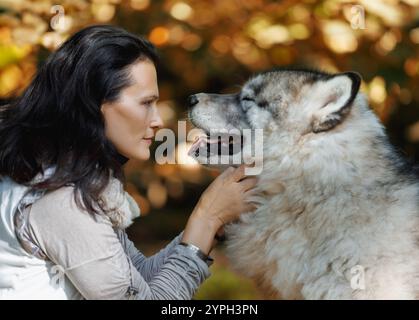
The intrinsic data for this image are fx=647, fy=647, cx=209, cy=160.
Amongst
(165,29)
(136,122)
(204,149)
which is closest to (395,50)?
(165,29)

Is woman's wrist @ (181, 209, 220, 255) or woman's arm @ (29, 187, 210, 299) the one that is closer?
woman's arm @ (29, 187, 210, 299)

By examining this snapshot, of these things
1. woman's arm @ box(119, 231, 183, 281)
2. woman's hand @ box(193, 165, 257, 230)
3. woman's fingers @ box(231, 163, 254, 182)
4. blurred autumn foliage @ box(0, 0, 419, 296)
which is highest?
blurred autumn foliage @ box(0, 0, 419, 296)

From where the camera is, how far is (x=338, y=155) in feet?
9.04

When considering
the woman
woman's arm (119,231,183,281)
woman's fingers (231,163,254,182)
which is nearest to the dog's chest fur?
woman's fingers (231,163,254,182)

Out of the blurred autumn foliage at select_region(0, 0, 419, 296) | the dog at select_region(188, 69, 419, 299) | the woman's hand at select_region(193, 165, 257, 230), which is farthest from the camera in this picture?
the blurred autumn foliage at select_region(0, 0, 419, 296)

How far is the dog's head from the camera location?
278 centimetres

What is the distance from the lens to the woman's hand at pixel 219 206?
8.90ft

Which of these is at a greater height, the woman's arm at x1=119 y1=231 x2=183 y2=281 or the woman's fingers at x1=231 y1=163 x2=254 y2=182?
the woman's fingers at x1=231 y1=163 x2=254 y2=182

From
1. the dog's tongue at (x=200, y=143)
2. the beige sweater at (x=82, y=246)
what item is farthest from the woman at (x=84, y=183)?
the dog's tongue at (x=200, y=143)

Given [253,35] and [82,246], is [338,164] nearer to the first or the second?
[82,246]

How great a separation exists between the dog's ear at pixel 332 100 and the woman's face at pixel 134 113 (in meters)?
0.70

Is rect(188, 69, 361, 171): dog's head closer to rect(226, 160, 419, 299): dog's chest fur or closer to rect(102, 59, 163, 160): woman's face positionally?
rect(226, 160, 419, 299): dog's chest fur

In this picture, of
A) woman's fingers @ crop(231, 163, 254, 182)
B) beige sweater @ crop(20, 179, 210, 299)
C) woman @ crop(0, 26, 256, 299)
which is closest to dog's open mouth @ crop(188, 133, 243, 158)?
woman's fingers @ crop(231, 163, 254, 182)

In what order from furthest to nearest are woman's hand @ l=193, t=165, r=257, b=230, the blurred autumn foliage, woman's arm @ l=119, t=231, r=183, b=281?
the blurred autumn foliage → woman's arm @ l=119, t=231, r=183, b=281 → woman's hand @ l=193, t=165, r=257, b=230
